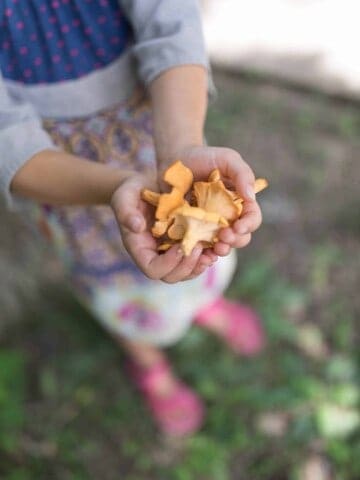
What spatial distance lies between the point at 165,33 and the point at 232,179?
0.28 m

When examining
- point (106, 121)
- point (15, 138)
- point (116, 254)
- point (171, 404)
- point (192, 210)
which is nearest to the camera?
point (192, 210)

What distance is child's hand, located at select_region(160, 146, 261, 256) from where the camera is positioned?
2.23 feet

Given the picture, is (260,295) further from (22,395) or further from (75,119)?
(75,119)

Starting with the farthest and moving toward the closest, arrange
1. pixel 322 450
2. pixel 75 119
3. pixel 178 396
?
pixel 178 396 → pixel 322 450 → pixel 75 119

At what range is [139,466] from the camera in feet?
4.49

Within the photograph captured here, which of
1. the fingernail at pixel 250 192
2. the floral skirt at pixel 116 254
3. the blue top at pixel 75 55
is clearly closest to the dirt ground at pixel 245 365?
the floral skirt at pixel 116 254

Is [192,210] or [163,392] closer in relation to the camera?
[192,210]

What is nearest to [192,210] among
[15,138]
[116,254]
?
[15,138]

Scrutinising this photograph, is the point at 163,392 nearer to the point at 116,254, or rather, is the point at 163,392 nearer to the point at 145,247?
the point at 116,254

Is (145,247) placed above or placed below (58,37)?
below

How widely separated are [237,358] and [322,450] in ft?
0.88

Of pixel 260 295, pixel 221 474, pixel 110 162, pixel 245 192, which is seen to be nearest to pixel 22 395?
pixel 221 474

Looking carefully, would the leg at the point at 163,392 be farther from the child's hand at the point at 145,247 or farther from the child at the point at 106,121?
the child's hand at the point at 145,247

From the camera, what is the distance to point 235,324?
1509 mm
